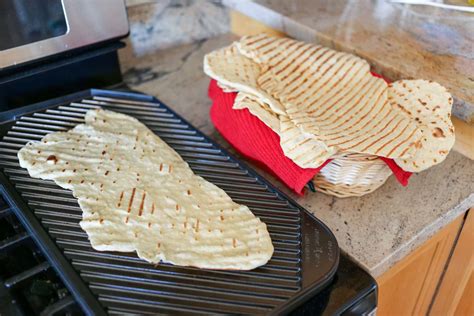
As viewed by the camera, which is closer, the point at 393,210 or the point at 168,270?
the point at 168,270

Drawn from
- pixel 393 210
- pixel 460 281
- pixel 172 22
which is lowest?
pixel 460 281

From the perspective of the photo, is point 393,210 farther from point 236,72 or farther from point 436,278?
point 236,72

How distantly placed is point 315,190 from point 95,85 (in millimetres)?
576

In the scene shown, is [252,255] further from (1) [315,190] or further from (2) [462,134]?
(2) [462,134]

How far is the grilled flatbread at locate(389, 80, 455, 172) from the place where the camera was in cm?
77

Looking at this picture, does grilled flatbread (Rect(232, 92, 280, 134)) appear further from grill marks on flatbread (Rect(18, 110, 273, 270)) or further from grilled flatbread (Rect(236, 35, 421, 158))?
grill marks on flatbread (Rect(18, 110, 273, 270))

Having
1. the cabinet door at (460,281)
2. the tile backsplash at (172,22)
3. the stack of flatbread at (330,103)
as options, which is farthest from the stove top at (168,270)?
the tile backsplash at (172,22)

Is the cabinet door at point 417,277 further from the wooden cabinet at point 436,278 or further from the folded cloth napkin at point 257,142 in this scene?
the folded cloth napkin at point 257,142

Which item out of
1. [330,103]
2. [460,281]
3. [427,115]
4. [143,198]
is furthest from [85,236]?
[460,281]

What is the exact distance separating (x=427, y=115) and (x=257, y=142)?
0.30m

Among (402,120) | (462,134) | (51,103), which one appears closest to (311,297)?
(402,120)

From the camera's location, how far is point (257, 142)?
33.8 inches

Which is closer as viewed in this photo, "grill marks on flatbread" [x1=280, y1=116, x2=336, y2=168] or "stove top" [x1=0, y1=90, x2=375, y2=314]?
"stove top" [x1=0, y1=90, x2=375, y2=314]

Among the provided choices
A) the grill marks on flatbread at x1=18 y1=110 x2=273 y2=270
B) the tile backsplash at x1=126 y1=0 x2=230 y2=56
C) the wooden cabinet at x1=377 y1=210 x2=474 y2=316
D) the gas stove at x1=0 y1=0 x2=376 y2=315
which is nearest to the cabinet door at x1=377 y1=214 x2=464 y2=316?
the wooden cabinet at x1=377 y1=210 x2=474 y2=316
